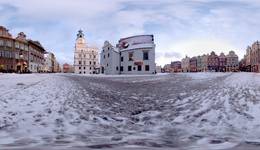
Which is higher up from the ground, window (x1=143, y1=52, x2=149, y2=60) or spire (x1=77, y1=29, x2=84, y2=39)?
spire (x1=77, y1=29, x2=84, y2=39)

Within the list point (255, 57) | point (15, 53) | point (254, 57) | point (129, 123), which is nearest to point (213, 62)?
point (254, 57)

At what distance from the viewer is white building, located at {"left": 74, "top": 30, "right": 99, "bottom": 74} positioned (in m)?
140

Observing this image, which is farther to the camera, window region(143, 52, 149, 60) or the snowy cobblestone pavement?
window region(143, 52, 149, 60)

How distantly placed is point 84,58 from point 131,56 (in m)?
66.3

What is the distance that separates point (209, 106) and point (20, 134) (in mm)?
7430

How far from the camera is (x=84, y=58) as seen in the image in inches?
5566

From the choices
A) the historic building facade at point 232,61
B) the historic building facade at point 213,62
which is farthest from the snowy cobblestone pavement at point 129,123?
the historic building facade at point 213,62

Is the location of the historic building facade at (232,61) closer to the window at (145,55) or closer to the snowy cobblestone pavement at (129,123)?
the window at (145,55)

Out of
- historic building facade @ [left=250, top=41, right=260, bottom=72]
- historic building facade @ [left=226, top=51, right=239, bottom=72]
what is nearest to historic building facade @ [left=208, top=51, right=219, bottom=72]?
historic building facade @ [left=226, top=51, right=239, bottom=72]

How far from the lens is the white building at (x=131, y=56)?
75.7 meters

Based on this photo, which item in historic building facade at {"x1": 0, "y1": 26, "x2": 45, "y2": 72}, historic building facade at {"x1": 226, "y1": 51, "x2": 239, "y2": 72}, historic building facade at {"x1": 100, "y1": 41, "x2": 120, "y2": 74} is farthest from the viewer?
historic building facade at {"x1": 226, "y1": 51, "x2": 239, "y2": 72}

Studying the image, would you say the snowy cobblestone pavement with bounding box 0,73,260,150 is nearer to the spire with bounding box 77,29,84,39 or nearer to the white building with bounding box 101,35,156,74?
the white building with bounding box 101,35,156,74

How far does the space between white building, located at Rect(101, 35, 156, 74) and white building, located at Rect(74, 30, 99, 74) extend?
54964 mm

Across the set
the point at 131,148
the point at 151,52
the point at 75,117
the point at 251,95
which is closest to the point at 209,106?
the point at 251,95
